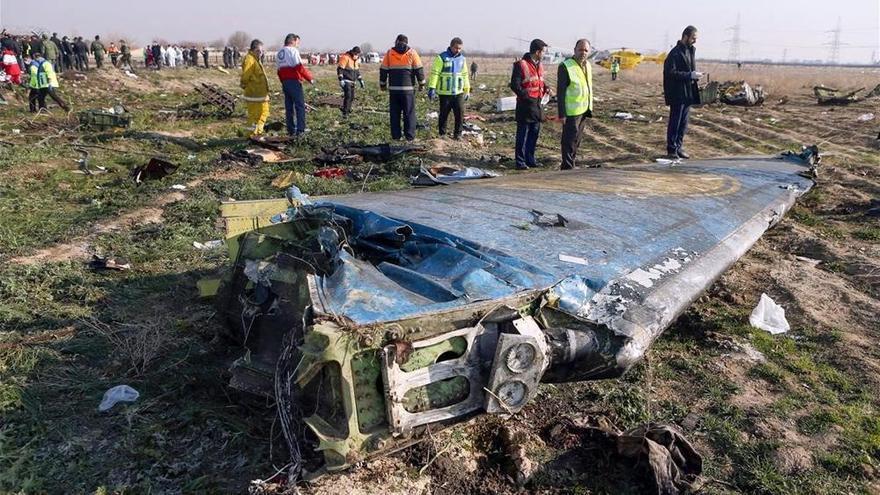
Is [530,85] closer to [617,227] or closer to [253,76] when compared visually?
[253,76]

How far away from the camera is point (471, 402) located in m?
2.28

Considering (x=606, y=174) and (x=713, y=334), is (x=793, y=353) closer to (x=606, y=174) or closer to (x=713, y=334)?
(x=713, y=334)

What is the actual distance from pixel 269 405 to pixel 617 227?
2214mm

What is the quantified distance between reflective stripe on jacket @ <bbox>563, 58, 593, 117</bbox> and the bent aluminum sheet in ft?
7.40

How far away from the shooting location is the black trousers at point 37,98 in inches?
506

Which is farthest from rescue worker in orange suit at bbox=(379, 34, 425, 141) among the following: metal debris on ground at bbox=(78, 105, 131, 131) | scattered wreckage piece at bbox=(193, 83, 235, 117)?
scattered wreckage piece at bbox=(193, 83, 235, 117)

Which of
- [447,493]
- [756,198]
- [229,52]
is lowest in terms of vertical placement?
[447,493]

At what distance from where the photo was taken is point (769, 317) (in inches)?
159

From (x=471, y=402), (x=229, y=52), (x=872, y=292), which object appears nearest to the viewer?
(x=471, y=402)

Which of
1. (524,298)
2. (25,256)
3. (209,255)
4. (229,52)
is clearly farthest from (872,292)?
(229,52)

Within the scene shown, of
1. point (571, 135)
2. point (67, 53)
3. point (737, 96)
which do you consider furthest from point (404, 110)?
point (67, 53)

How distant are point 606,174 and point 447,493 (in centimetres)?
375

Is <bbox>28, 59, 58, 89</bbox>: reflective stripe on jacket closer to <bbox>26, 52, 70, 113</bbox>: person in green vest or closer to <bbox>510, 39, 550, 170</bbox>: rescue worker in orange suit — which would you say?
<bbox>26, 52, 70, 113</bbox>: person in green vest

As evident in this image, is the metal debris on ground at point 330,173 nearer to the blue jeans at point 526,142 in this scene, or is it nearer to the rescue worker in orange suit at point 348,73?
the blue jeans at point 526,142
